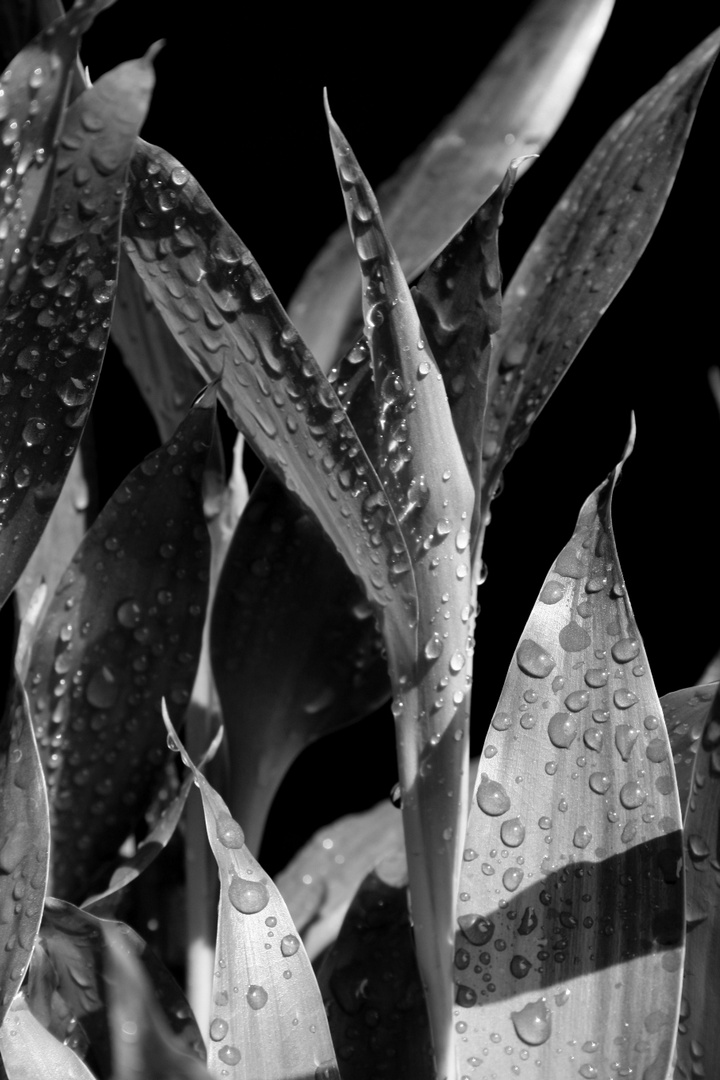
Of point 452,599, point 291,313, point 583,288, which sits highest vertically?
point 291,313

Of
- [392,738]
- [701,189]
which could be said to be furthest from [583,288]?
[392,738]

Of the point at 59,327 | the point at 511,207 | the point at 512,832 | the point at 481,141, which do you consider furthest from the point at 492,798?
the point at 511,207

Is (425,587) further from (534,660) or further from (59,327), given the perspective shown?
(59,327)

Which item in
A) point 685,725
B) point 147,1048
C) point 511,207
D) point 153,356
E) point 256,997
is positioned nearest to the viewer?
point 147,1048

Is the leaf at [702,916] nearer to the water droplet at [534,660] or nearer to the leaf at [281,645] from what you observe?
the water droplet at [534,660]

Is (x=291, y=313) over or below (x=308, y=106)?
below

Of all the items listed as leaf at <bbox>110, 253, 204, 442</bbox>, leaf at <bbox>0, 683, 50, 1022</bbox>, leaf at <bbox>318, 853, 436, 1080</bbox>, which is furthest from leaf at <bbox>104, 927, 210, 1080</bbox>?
leaf at <bbox>110, 253, 204, 442</bbox>

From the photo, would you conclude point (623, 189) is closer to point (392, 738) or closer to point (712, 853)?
point (712, 853)

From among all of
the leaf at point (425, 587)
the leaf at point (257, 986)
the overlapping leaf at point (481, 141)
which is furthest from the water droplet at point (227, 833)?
the overlapping leaf at point (481, 141)
